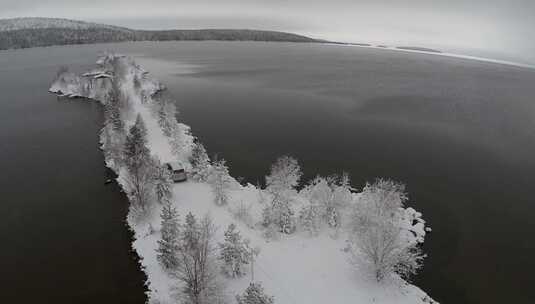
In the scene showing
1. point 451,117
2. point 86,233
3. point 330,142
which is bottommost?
point 86,233

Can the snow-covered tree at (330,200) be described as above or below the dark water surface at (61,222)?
above

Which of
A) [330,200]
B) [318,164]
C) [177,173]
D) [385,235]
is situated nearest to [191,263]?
[330,200]

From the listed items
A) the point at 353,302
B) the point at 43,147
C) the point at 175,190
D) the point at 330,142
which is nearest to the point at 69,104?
the point at 43,147

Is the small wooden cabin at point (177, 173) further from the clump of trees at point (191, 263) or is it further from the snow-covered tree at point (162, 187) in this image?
the clump of trees at point (191, 263)

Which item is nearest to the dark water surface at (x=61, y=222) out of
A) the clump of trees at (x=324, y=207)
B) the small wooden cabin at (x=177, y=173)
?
the small wooden cabin at (x=177, y=173)

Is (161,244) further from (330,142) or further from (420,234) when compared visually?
(330,142)

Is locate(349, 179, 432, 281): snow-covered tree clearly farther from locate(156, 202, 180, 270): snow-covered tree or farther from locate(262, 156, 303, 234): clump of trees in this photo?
locate(156, 202, 180, 270): snow-covered tree
